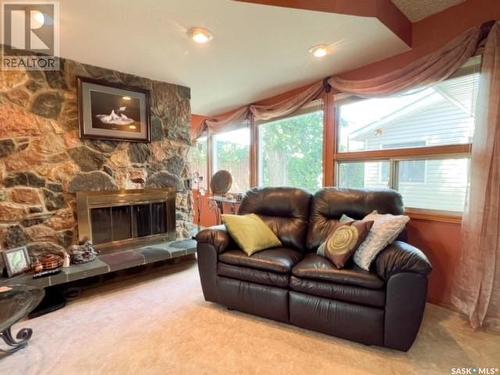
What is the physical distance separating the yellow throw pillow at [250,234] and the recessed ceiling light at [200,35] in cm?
153

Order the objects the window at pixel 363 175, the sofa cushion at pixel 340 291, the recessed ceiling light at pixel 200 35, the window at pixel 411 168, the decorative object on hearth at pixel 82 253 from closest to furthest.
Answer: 1. the sofa cushion at pixel 340 291
2. the recessed ceiling light at pixel 200 35
3. the window at pixel 411 168
4. the decorative object on hearth at pixel 82 253
5. the window at pixel 363 175

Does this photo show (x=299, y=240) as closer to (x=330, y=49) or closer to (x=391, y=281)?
(x=391, y=281)

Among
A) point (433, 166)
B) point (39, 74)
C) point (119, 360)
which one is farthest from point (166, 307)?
point (433, 166)

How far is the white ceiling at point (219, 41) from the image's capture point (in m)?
1.81

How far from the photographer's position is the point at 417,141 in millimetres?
2385

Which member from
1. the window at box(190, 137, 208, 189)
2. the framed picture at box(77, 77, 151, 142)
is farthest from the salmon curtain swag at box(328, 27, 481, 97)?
the window at box(190, 137, 208, 189)

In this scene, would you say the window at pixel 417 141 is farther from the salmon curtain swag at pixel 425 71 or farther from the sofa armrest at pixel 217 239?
the sofa armrest at pixel 217 239

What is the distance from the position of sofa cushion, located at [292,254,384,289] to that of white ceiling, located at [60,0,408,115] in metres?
1.81

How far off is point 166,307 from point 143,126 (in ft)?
6.77

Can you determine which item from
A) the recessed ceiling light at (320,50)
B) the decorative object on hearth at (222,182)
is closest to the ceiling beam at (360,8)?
the recessed ceiling light at (320,50)

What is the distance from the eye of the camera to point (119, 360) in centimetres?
156

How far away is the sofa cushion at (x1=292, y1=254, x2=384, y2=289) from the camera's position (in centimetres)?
163

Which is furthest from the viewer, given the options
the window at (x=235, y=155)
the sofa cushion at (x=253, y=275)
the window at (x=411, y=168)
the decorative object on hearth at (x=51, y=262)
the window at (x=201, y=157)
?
the window at (x=201, y=157)

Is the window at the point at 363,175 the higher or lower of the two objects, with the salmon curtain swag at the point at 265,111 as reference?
lower
